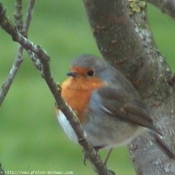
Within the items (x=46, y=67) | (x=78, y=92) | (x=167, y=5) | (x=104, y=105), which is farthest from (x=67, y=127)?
(x=46, y=67)

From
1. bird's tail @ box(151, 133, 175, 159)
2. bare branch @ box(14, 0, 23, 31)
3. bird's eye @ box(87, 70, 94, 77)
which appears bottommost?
bird's tail @ box(151, 133, 175, 159)

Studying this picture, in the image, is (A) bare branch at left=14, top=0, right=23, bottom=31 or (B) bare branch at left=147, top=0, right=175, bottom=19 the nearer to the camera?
(A) bare branch at left=14, top=0, right=23, bottom=31

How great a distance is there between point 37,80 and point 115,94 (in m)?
4.22

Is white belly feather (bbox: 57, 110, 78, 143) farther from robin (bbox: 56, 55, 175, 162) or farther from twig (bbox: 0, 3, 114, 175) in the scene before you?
twig (bbox: 0, 3, 114, 175)

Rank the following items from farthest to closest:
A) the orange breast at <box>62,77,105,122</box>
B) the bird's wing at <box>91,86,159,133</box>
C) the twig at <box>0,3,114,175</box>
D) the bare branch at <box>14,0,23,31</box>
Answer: the bird's wing at <box>91,86,159,133</box> → the orange breast at <box>62,77,105,122</box> → the bare branch at <box>14,0,23,31</box> → the twig at <box>0,3,114,175</box>

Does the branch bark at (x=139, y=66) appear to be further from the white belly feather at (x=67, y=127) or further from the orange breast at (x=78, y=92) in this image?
the white belly feather at (x=67, y=127)

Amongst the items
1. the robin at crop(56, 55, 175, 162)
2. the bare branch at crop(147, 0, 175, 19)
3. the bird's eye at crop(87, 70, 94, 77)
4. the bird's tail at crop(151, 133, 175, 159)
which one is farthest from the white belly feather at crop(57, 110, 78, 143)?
the bare branch at crop(147, 0, 175, 19)

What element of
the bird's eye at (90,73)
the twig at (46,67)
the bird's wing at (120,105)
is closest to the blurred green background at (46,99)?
the bird's wing at (120,105)

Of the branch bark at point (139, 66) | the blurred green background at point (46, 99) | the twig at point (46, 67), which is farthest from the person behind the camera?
the blurred green background at point (46, 99)

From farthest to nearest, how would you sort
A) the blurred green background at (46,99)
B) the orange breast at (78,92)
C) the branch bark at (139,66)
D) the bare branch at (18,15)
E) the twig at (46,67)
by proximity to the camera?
the blurred green background at (46,99) → the orange breast at (78,92) → the branch bark at (139,66) → the bare branch at (18,15) → the twig at (46,67)

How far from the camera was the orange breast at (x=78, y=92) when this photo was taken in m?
4.13

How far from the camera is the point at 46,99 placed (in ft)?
27.3

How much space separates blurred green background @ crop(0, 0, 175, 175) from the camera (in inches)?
291

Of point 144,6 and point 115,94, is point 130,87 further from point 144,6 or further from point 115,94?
point 144,6
